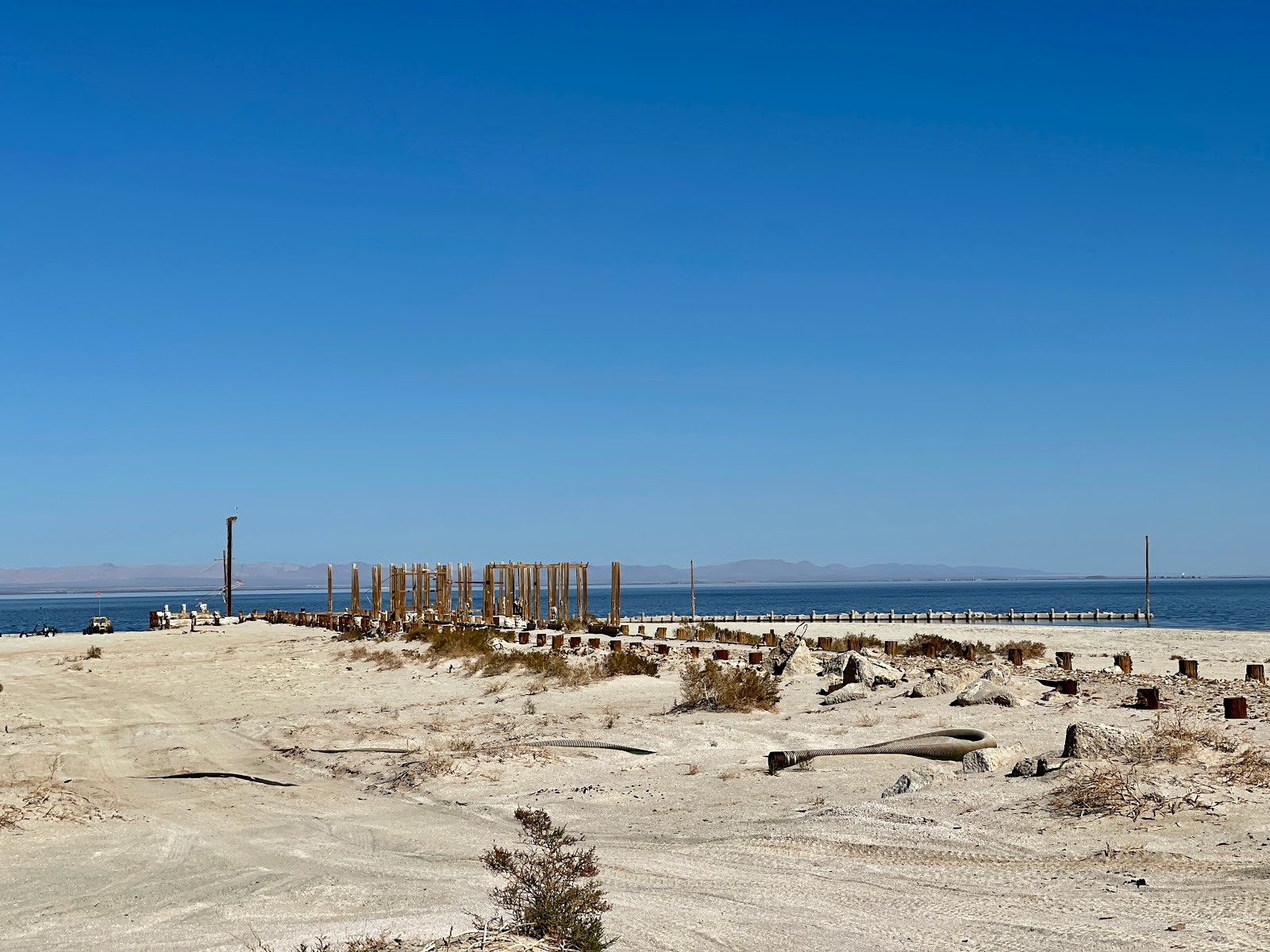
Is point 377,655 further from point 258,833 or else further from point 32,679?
point 258,833

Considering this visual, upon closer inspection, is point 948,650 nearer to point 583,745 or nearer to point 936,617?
point 583,745

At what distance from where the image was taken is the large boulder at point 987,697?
47.1 feet

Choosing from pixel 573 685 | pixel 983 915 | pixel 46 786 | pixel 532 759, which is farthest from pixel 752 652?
pixel 983 915

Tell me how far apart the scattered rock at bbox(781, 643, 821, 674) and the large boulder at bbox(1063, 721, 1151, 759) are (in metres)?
9.43

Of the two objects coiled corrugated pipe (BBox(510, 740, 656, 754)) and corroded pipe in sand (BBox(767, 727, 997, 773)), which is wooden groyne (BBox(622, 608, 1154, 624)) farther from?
corroded pipe in sand (BBox(767, 727, 997, 773))

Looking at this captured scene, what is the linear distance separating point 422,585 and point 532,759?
84.3ft

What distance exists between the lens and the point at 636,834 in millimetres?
9086

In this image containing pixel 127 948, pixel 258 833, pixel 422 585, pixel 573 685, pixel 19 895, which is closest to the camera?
pixel 127 948

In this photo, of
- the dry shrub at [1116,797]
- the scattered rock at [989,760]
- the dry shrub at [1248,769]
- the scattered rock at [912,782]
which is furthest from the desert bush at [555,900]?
the dry shrub at [1248,769]

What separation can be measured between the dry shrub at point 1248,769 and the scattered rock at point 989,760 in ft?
6.01

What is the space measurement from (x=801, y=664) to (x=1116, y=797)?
37.2 ft

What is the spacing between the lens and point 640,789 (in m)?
10.9

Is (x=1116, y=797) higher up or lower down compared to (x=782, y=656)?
higher up

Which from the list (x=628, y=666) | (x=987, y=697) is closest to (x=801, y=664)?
(x=628, y=666)
